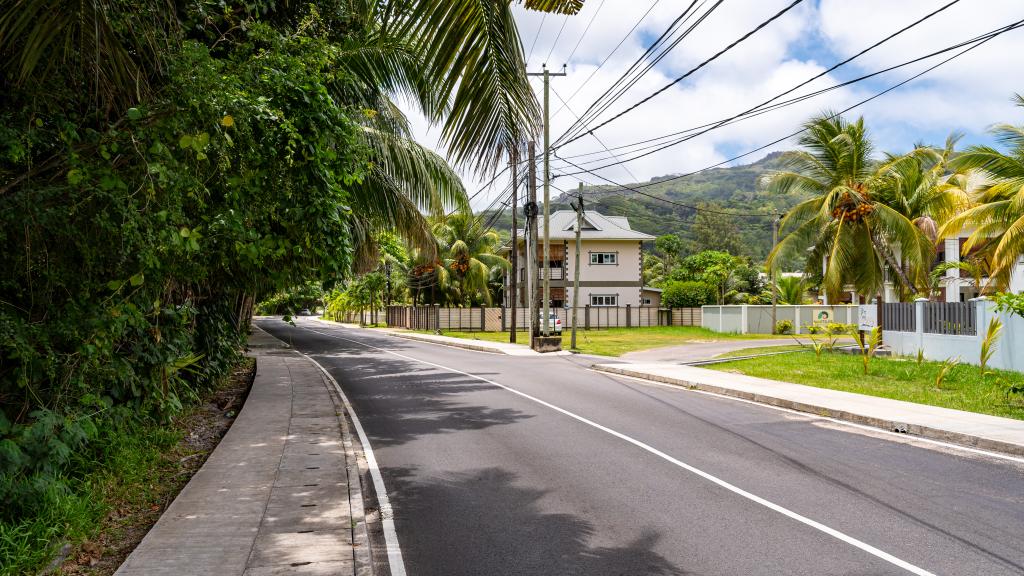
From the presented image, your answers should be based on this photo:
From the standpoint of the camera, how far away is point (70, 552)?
5.17 metres

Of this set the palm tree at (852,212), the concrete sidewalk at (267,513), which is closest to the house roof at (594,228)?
the palm tree at (852,212)

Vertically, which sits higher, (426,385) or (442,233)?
(442,233)

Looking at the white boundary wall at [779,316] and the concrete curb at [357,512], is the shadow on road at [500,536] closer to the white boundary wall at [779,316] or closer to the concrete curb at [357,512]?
the concrete curb at [357,512]

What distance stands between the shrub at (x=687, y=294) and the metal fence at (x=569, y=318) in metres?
0.77

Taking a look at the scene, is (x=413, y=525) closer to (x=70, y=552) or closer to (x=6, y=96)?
(x=70, y=552)

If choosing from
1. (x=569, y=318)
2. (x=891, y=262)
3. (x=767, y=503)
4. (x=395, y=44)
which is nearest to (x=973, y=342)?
(x=891, y=262)

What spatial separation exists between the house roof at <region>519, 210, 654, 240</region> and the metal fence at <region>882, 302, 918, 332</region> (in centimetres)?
3051

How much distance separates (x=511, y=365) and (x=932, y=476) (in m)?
15.1

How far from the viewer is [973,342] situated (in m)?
16.8

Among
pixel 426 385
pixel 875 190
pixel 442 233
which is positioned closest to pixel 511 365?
pixel 426 385

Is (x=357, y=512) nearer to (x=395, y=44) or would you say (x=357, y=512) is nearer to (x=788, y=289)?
(x=395, y=44)

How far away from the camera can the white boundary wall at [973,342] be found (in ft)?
50.0

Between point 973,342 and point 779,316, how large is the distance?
2381cm

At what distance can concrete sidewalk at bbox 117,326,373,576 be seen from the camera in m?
4.87
